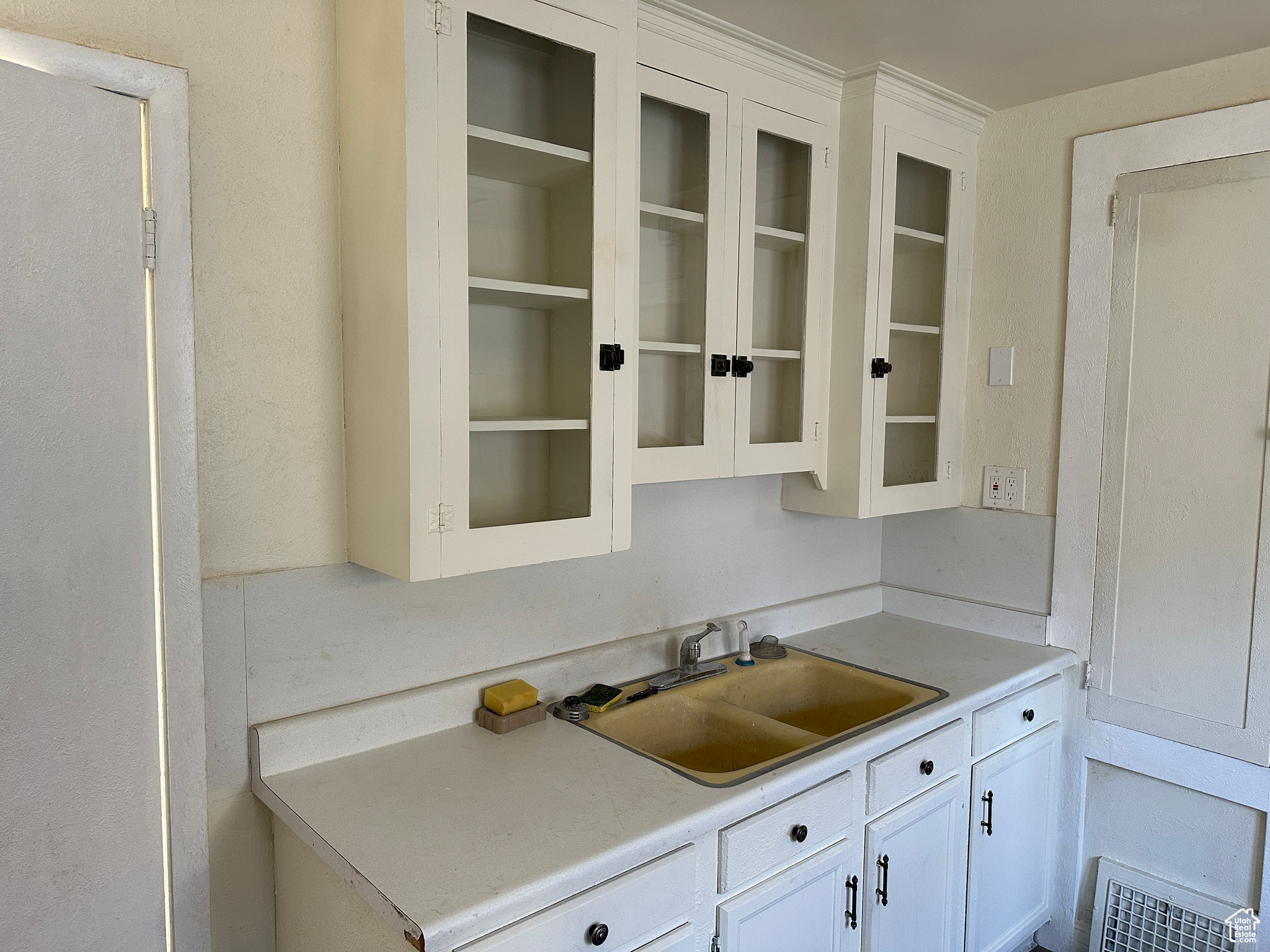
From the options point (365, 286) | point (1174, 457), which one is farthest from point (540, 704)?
point (1174, 457)

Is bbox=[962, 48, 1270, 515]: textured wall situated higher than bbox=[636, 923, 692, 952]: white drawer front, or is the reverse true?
bbox=[962, 48, 1270, 515]: textured wall

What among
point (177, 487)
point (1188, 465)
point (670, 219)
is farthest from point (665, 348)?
point (1188, 465)

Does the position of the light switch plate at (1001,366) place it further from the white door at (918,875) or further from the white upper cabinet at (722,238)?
the white door at (918,875)

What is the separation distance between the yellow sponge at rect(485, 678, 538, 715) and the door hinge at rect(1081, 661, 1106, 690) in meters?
1.61

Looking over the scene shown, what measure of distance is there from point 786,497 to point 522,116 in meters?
1.37

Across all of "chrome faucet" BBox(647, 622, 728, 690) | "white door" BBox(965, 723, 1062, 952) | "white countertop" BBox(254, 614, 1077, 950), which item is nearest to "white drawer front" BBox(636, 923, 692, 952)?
"white countertop" BBox(254, 614, 1077, 950)

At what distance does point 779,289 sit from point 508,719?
4.10ft

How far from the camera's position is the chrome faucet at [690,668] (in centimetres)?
214

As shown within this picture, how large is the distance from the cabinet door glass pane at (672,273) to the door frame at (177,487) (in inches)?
36.0

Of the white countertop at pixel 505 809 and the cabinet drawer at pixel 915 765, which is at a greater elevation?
Answer: the white countertop at pixel 505 809

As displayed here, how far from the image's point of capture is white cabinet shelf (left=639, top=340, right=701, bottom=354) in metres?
1.92

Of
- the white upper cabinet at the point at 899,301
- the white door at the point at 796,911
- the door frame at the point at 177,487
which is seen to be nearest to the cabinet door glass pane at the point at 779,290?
the white upper cabinet at the point at 899,301

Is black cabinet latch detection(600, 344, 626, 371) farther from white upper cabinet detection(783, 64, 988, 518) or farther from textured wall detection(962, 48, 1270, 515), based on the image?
textured wall detection(962, 48, 1270, 515)

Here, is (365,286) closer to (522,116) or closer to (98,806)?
(522,116)
